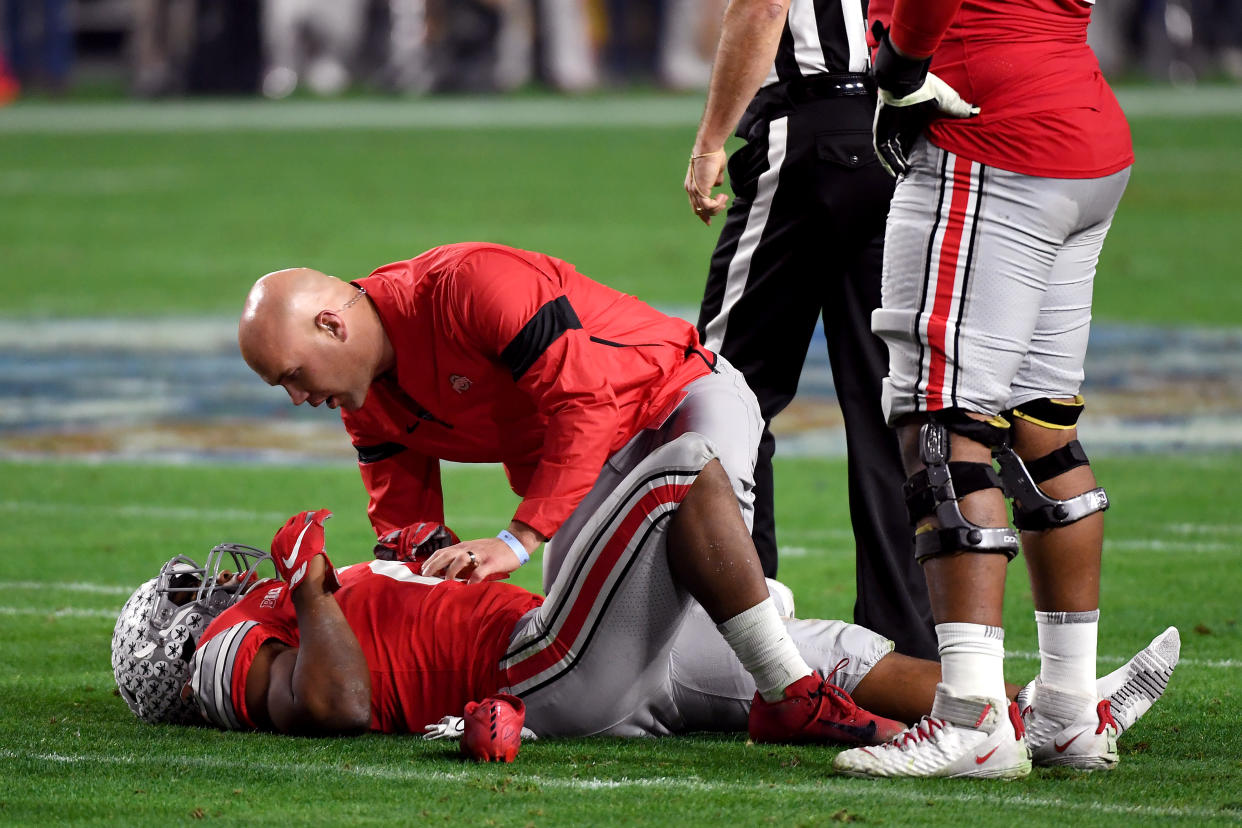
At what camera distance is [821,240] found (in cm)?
546

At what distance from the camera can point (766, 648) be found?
4.49 m

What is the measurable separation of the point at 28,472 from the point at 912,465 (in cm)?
570

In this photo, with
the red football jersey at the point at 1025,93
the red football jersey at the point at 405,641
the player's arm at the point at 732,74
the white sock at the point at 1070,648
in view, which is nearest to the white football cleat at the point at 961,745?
the white sock at the point at 1070,648

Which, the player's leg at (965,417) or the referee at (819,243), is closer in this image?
the player's leg at (965,417)

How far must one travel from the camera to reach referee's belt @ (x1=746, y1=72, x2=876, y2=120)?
5468mm

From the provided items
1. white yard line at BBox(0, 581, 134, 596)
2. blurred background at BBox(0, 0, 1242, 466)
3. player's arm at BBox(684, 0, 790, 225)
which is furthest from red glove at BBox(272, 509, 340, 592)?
blurred background at BBox(0, 0, 1242, 466)

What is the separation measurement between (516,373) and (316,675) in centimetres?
85

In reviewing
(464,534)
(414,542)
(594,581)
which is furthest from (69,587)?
(594,581)

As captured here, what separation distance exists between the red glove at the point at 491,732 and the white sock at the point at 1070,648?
1217 millimetres

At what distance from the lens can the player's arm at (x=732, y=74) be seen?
205 inches

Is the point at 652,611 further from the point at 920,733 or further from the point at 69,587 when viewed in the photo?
the point at 69,587

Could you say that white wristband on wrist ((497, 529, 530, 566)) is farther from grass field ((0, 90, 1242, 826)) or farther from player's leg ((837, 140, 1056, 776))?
player's leg ((837, 140, 1056, 776))

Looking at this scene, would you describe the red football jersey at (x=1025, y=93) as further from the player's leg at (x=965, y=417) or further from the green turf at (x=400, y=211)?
the green turf at (x=400, y=211)

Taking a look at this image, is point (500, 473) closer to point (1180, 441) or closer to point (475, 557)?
point (1180, 441)
